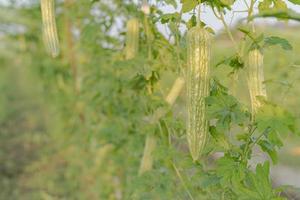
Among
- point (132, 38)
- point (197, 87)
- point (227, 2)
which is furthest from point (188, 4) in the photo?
point (132, 38)

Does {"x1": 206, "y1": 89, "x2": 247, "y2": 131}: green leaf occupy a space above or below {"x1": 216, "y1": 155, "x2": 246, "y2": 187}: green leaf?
above

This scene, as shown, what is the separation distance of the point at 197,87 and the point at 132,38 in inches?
42.5

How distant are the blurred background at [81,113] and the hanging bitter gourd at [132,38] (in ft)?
0.22

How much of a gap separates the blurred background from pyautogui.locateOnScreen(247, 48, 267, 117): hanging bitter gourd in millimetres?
205

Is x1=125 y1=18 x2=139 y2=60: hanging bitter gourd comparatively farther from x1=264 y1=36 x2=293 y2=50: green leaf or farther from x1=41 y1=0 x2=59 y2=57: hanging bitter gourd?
x1=264 y1=36 x2=293 y2=50: green leaf

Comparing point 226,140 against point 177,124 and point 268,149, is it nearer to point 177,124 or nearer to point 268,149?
point 268,149

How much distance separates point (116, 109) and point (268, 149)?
4.99 feet

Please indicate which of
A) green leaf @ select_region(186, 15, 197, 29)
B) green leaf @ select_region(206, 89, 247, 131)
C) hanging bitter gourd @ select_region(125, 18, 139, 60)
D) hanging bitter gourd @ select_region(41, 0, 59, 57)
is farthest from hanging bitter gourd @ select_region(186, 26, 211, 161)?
hanging bitter gourd @ select_region(125, 18, 139, 60)

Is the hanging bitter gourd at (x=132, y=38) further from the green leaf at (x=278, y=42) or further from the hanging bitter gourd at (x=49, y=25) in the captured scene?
the green leaf at (x=278, y=42)

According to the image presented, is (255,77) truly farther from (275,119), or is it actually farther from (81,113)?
(81,113)

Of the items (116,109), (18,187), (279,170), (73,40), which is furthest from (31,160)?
(116,109)

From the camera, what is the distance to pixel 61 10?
4.29 meters

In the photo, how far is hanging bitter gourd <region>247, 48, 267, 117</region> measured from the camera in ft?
4.15

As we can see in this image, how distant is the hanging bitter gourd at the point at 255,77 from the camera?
1264 millimetres
